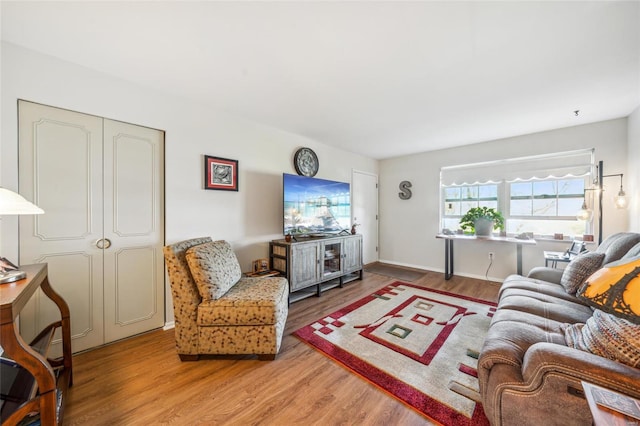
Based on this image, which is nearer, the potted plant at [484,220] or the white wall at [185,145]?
the white wall at [185,145]

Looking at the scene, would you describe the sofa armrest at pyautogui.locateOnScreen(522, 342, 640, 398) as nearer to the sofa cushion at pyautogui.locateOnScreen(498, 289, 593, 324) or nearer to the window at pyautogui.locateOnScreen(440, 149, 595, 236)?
the sofa cushion at pyautogui.locateOnScreen(498, 289, 593, 324)

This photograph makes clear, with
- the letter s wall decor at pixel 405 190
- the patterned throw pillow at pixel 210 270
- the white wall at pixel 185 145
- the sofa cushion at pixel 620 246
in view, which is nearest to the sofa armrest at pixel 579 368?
the sofa cushion at pixel 620 246

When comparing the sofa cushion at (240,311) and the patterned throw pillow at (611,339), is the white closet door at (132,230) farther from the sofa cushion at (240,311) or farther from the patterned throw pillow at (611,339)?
the patterned throw pillow at (611,339)

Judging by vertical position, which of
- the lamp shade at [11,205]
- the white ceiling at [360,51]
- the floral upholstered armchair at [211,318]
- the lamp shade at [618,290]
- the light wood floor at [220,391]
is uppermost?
the white ceiling at [360,51]

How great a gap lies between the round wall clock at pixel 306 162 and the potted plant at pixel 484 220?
104 inches

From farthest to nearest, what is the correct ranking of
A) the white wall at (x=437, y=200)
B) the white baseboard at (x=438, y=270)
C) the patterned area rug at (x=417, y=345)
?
the white baseboard at (x=438, y=270), the white wall at (x=437, y=200), the patterned area rug at (x=417, y=345)

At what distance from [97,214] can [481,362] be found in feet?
9.58

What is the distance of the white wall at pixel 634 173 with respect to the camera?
2553mm

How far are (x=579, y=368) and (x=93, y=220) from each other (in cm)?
316

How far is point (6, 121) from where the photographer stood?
5.27ft

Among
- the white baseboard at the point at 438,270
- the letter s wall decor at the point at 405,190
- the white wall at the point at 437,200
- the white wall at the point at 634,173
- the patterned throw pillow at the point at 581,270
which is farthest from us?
the letter s wall decor at the point at 405,190

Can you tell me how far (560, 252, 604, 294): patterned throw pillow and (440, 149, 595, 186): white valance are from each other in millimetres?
2108

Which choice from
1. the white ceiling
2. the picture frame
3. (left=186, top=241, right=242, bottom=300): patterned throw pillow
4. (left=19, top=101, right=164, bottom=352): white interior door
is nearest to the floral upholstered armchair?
(left=186, top=241, right=242, bottom=300): patterned throw pillow

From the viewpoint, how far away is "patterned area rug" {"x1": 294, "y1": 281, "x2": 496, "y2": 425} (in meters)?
1.47
